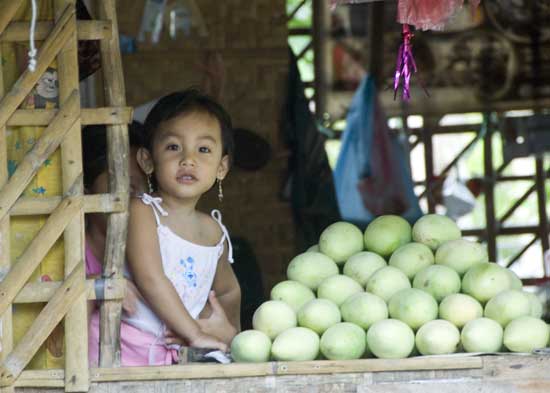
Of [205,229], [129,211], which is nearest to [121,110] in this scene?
[129,211]

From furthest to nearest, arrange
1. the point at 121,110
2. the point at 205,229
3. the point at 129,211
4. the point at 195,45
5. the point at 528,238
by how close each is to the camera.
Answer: the point at 528,238
the point at 195,45
the point at 205,229
the point at 129,211
the point at 121,110

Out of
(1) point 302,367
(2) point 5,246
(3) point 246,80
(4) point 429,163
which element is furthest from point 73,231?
(4) point 429,163

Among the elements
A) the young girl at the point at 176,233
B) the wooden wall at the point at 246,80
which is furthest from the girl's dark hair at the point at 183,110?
the wooden wall at the point at 246,80

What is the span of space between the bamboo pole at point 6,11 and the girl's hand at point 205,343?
1.06 meters

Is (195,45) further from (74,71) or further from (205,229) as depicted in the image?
(74,71)

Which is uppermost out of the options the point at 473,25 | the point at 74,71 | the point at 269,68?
the point at 473,25

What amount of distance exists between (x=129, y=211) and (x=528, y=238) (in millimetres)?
5177

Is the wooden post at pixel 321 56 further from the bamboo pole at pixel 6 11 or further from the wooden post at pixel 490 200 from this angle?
the bamboo pole at pixel 6 11

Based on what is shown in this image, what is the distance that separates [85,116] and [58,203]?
0.83 ft

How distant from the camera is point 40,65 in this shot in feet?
10.3

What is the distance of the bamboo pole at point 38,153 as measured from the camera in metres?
3.13

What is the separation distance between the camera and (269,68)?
20.4 ft

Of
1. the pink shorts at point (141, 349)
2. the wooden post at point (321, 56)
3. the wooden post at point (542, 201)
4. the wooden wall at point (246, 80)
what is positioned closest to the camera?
the pink shorts at point (141, 349)

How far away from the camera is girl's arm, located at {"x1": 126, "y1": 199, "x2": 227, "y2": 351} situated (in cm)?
340
